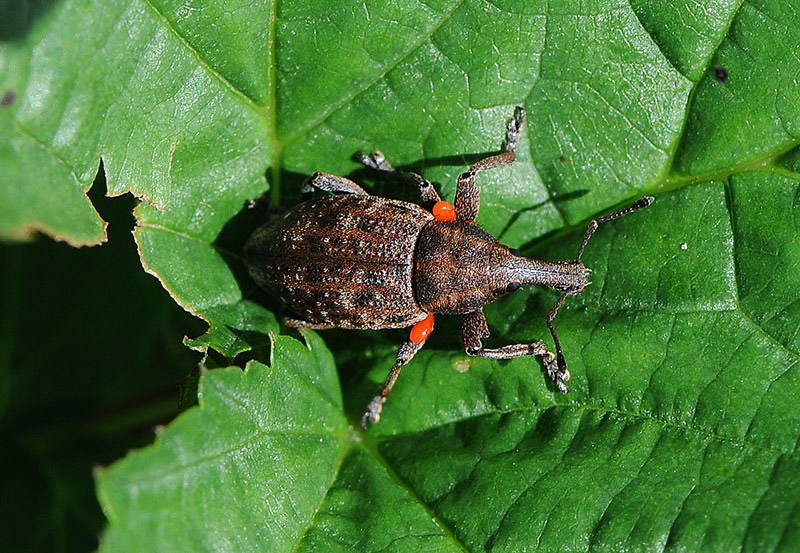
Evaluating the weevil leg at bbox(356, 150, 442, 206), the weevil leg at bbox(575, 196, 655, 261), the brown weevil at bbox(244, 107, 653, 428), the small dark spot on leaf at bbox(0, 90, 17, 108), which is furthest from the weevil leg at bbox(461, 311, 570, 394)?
the small dark spot on leaf at bbox(0, 90, 17, 108)

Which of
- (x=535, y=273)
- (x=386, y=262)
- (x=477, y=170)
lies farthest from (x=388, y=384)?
(x=477, y=170)

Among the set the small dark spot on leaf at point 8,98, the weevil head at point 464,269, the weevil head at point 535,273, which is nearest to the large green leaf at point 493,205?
the small dark spot on leaf at point 8,98

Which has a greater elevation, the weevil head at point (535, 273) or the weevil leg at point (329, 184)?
the weevil leg at point (329, 184)

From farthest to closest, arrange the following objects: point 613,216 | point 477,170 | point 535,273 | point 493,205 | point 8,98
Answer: point 493,205, point 535,273, point 477,170, point 613,216, point 8,98

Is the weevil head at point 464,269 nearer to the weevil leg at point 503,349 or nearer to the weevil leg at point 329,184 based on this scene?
the weevil leg at point 503,349

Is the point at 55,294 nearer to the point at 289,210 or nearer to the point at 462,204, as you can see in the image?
the point at 289,210

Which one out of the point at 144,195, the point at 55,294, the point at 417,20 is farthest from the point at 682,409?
the point at 55,294

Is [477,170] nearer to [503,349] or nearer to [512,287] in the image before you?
[512,287]
